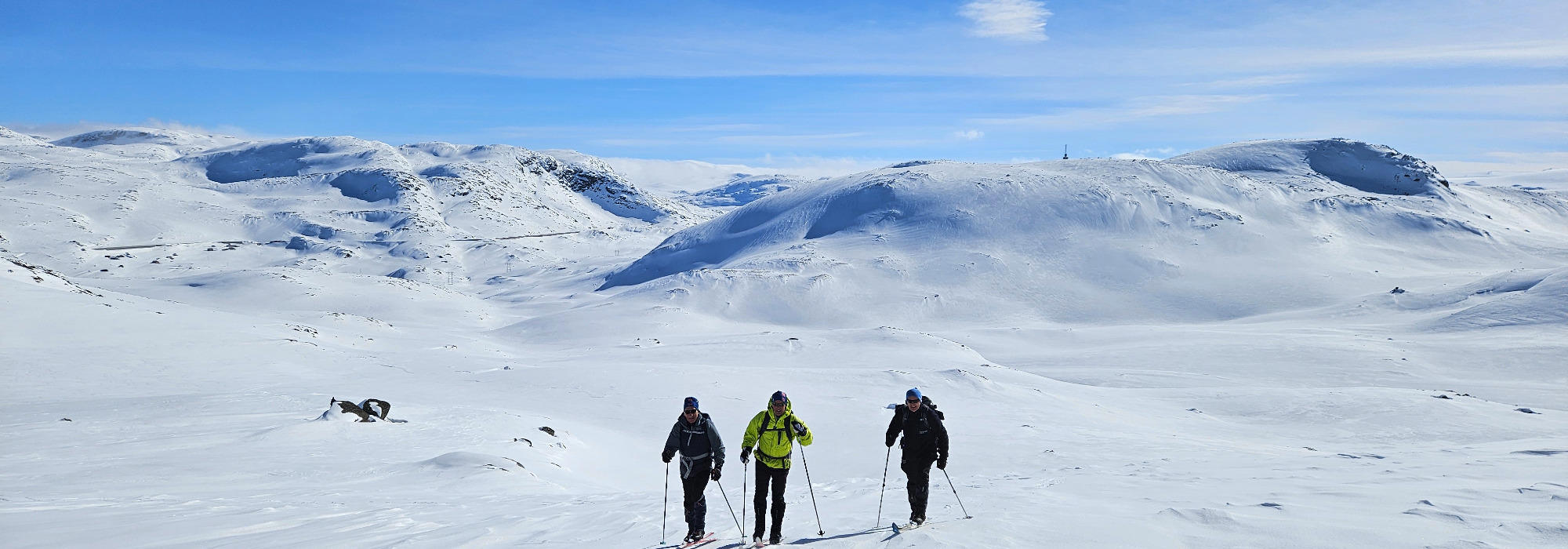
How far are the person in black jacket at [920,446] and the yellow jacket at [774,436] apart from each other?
1.43 metres

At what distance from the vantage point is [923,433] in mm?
10562

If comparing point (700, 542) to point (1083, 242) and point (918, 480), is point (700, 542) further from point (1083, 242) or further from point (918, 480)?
point (1083, 242)

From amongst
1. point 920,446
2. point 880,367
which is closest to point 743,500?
point 920,446

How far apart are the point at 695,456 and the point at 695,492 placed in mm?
512

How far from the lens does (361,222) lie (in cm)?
13350

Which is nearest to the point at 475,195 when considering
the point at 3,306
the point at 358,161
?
the point at 358,161

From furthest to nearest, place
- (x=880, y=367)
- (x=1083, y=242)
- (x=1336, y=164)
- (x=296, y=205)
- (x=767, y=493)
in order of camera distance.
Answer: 1. (x=296, y=205)
2. (x=1336, y=164)
3. (x=1083, y=242)
4. (x=880, y=367)
5. (x=767, y=493)

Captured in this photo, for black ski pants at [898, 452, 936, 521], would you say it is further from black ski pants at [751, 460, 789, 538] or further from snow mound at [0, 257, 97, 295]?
snow mound at [0, 257, 97, 295]

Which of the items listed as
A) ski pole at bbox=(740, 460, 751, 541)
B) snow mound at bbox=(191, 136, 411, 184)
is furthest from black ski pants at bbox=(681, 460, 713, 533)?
snow mound at bbox=(191, 136, 411, 184)

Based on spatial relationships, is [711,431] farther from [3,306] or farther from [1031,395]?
[3,306]

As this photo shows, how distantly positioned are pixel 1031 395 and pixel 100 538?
26687 millimetres

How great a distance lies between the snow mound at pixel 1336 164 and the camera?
312 ft

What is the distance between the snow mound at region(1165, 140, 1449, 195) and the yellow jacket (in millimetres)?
99677

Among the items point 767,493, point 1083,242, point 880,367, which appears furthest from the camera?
point 1083,242
